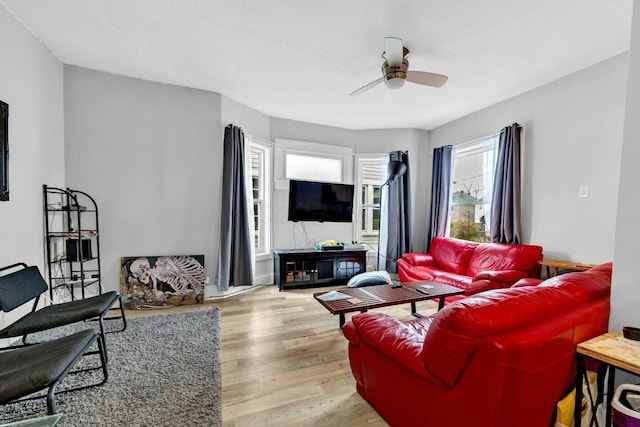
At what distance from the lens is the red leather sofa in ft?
3.25

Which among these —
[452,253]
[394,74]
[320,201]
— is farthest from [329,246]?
[394,74]

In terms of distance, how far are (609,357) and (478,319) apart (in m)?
0.53

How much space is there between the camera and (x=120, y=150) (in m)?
3.11

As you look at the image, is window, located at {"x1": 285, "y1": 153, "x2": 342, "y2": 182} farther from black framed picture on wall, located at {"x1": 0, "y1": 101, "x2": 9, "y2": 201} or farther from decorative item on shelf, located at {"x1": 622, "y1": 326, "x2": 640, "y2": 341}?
decorative item on shelf, located at {"x1": 622, "y1": 326, "x2": 640, "y2": 341}

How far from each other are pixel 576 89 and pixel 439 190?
6.54 ft

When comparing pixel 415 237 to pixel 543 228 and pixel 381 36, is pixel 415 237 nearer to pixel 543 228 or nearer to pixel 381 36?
pixel 543 228

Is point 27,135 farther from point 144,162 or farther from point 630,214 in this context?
point 630,214

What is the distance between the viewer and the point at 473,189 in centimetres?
403

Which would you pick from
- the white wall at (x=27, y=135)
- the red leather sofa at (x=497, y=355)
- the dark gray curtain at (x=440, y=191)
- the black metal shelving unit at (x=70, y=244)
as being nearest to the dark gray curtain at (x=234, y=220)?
the black metal shelving unit at (x=70, y=244)

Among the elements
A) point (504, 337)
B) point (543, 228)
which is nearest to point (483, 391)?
point (504, 337)

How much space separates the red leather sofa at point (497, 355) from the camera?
0.99 meters

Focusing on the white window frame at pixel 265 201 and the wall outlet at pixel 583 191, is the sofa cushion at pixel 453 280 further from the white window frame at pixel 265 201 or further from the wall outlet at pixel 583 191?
the white window frame at pixel 265 201

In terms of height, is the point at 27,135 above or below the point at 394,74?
below

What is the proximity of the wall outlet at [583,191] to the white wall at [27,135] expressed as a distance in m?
5.26
